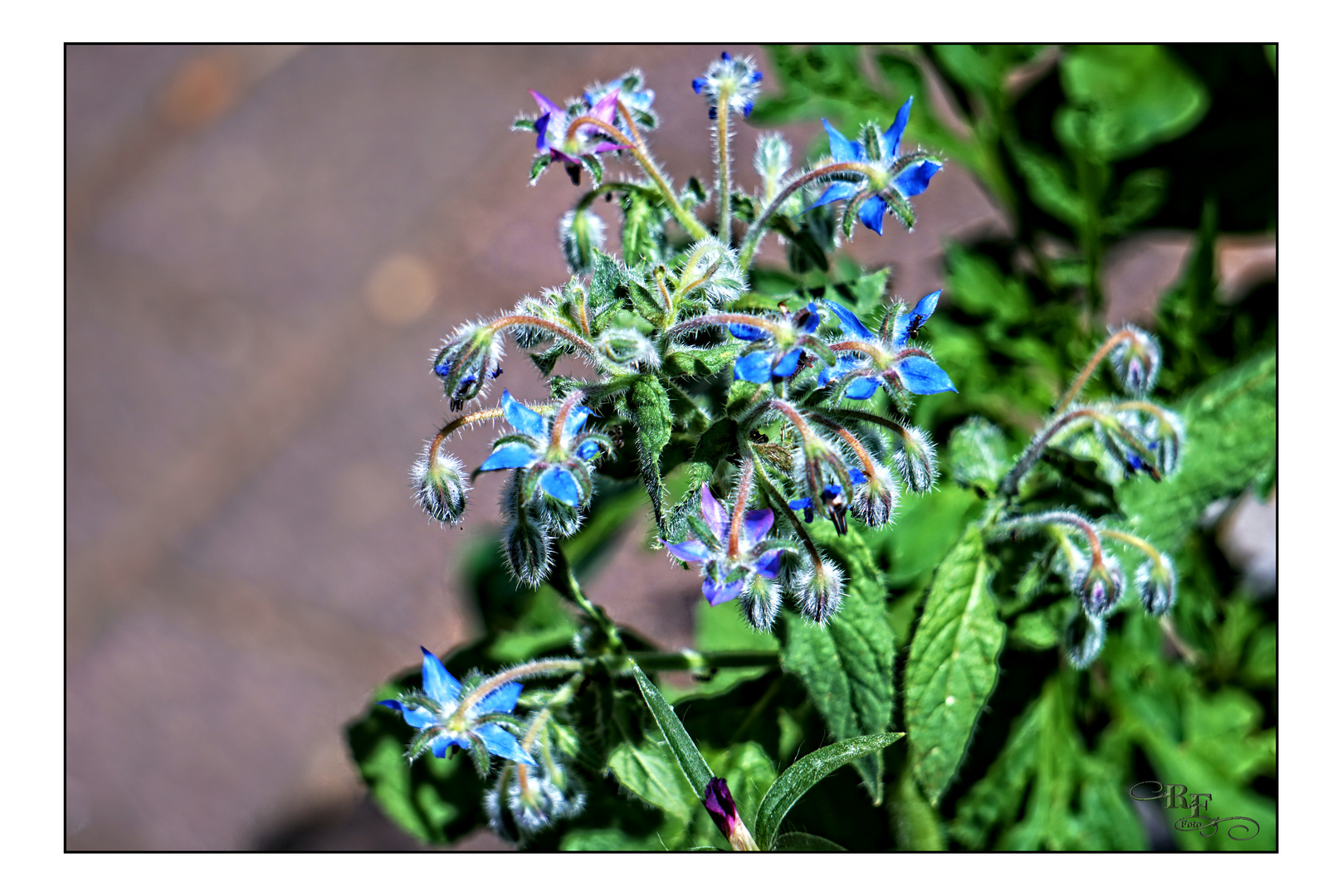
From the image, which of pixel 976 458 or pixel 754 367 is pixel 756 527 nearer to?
pixel 754 367

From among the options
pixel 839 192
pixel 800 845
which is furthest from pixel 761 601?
pixel 839 192

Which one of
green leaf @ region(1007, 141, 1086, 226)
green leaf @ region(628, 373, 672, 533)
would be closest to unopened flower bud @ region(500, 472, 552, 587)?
green leaf @ region(628, 373, 672, 533)

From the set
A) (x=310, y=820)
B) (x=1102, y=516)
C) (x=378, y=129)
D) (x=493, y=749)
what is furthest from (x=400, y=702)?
(x=378, y=129)

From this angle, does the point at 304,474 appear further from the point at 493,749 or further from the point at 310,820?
the point at 493,749

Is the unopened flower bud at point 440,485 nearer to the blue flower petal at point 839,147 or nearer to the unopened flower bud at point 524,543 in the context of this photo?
the unopened flower bud at point 524,543

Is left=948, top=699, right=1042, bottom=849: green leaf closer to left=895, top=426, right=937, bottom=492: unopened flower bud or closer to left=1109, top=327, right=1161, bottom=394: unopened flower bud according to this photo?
left=1109, top=327, right=1161, bottom=394: unopened flower bud
